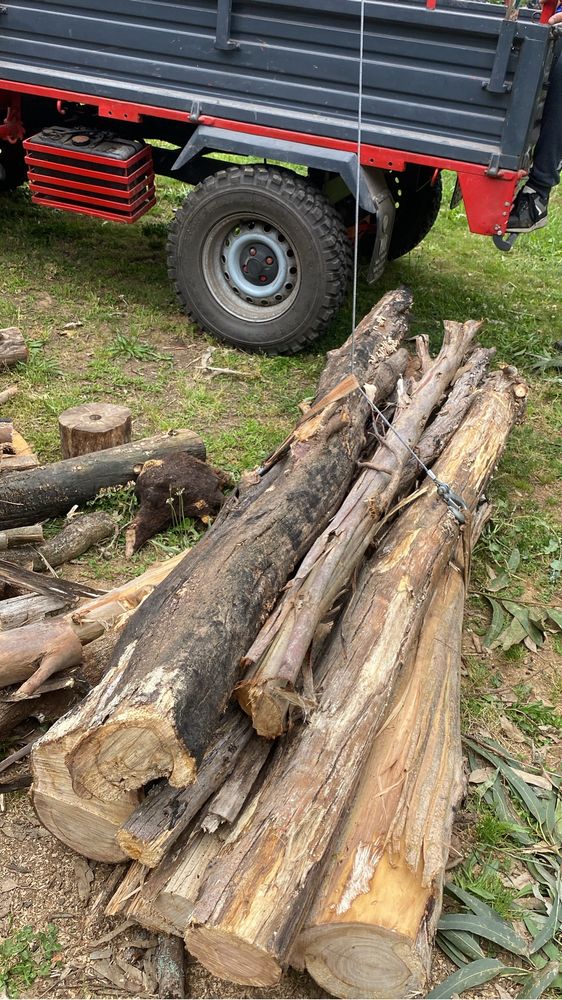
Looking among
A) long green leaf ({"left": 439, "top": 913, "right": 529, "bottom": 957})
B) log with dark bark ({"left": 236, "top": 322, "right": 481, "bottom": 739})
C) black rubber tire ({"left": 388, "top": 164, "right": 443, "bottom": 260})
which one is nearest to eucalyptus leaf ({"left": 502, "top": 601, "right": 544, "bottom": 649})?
log with dark bark ({"left": 236, "top": 322, "right": 481, "bottom": 739})

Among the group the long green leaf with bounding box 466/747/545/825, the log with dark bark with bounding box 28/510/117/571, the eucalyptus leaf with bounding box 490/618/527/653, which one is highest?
the log with dark bark with bounding box 28/510/117/571

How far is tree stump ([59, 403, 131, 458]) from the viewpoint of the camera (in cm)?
430

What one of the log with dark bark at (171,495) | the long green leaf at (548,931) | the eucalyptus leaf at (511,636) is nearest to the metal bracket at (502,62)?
the log with dark bark at (171,495)

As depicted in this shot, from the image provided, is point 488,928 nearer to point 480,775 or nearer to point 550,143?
point 480,775

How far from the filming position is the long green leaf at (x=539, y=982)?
2.54 m

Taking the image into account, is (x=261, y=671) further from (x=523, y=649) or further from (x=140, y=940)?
(x=523, y=649)

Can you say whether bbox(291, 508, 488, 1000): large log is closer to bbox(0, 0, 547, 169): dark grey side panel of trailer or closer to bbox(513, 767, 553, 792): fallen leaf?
bbox(513, 767, 553, 792): fallen leaf

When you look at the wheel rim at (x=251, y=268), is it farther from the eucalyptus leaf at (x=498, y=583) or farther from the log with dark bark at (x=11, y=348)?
the eucalyptus leaf at (x=498, y=583)

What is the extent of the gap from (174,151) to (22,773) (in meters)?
4.70

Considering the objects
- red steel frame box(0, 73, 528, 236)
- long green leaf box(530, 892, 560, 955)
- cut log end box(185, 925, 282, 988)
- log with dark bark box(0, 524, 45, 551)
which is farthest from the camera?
red steel frame box(0, 73, 528, 236)

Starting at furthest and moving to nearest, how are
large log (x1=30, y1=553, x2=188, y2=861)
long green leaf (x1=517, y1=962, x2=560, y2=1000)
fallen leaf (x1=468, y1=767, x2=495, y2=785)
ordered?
1. fallen leaf (x1=468, y1=767, x2=495, y2=785)
2. long green leaf (x1=517, y1=962, x2=560, y2=1000)
3. large log (x1=30, y1=553, x2=188, y2=861)

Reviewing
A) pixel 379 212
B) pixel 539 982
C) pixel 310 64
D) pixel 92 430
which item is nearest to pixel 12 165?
pixel 310 64

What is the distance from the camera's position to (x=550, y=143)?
5621mm

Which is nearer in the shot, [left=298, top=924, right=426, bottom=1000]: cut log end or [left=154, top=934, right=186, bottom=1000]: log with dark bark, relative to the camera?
[left=298, top=924, right=426, bottom=1000]: cut log end
